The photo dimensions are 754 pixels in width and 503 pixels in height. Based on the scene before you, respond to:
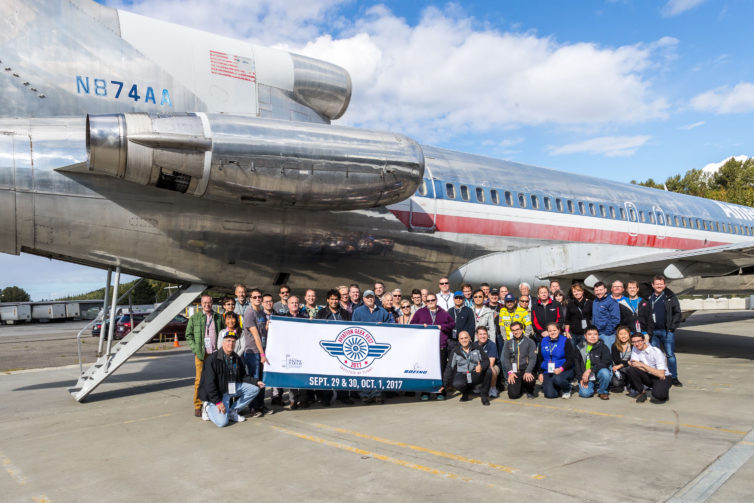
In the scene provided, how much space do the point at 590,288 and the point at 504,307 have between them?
5279 millimetres

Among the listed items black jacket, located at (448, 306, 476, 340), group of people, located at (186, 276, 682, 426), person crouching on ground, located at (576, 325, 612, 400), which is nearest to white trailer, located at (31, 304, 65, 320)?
group of people, located at (186, 276, 682, 426)

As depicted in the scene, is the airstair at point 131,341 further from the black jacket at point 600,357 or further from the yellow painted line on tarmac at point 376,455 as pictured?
the black jacket at point 600,357

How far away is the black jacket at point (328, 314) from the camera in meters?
8.77

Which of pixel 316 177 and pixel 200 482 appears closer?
pixel 200 482

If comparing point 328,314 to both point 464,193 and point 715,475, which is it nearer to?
point 464,193

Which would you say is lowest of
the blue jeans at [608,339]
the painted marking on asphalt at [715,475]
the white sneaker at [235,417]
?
the painted marking on asphalt at [715,475]

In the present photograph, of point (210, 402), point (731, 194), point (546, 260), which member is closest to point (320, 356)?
point (210, 402)

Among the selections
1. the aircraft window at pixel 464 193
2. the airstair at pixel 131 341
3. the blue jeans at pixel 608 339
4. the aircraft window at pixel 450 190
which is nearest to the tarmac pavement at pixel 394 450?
the airstair at pixel 131 341

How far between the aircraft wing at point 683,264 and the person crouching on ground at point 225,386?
8.42 meters

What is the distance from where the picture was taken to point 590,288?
1398 centimetres

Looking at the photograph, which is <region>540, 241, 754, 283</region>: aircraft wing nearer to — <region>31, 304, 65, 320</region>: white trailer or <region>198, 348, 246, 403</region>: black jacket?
<region>198, 348, 246, 403</region>: black jacket

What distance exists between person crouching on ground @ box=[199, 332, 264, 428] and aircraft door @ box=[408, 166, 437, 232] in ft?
15.2

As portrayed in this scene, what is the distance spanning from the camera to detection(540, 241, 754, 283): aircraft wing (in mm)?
11492

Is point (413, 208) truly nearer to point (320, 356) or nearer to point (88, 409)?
point (320, 356)
